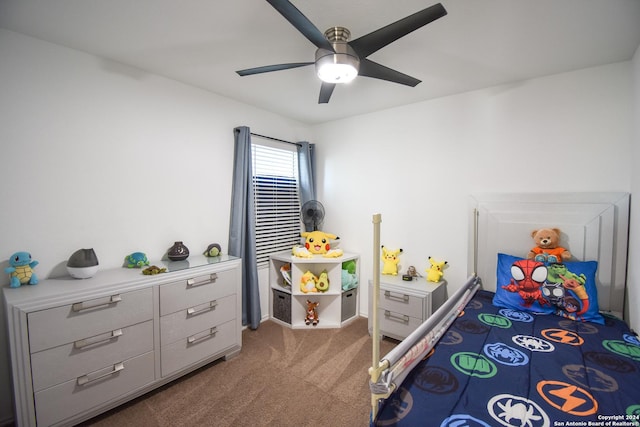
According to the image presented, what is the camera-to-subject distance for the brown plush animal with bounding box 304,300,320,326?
9.61ft

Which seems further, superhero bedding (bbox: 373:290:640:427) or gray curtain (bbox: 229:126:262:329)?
gray curtain (bbox: 229:126:262:329)

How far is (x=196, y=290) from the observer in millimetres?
2080

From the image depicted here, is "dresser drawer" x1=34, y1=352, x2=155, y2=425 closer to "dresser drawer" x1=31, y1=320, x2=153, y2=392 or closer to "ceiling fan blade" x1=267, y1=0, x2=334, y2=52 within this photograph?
"dresser drawer" x1=31, y1=320, x2=153, y2=392

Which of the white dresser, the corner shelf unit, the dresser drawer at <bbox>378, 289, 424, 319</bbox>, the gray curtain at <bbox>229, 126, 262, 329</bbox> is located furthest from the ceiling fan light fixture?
the dresser drawer at <bbox>378, 289, 424, 319</bbox>

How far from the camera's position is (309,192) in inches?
135

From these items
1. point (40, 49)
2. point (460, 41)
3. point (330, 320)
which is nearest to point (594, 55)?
point (460, 41)

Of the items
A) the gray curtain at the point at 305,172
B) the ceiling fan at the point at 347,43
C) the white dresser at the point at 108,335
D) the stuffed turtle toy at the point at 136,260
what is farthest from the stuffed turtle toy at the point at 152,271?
the gray curtain at the point at 305,172

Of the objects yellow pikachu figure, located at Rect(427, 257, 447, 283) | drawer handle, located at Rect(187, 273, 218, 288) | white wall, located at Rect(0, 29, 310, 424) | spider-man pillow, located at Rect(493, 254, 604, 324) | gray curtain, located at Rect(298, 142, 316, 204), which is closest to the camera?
white wall, located at Rect(0, 29, 310, 424)

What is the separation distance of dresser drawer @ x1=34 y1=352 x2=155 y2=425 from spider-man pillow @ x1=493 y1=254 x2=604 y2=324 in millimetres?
2562

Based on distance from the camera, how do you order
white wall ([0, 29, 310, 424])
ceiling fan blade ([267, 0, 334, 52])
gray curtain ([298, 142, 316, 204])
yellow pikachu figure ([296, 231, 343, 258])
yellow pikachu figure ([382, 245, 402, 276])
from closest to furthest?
ceiling fan blade ([267, 0, 334, 52]) < white wall ([0, 29, 310, 424]) < yellow pikachu figure ([382, 245, 402, 276]) < yellow pikachu figure ([296, 231, 343, 258]) < gray curtain ([298, 142, 316, 204])

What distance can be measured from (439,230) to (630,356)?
150cm

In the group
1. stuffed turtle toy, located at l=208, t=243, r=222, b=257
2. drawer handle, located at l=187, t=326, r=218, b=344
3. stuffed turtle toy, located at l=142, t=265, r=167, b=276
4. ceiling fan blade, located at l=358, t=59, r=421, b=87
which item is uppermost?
ceiling fan blade, located at l=358, t=59, r=421, b=87

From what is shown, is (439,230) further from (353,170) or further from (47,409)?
(47,409)

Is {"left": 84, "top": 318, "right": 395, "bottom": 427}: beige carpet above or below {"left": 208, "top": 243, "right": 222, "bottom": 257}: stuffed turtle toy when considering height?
below
